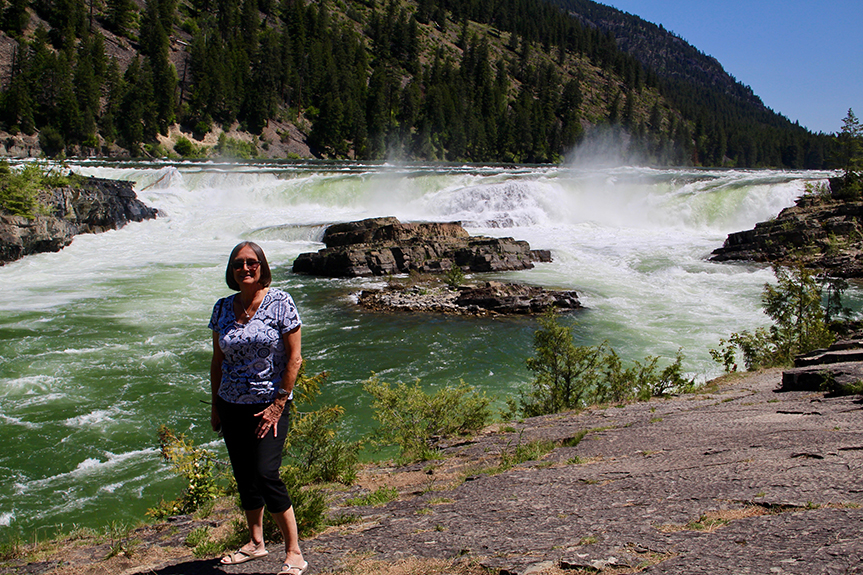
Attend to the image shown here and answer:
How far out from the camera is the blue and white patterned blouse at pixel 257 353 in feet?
11.3

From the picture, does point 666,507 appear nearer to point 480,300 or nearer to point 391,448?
point 391,448

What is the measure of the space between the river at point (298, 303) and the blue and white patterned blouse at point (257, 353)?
15.0ft

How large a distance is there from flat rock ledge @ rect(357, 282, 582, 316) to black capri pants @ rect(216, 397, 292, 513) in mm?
14404

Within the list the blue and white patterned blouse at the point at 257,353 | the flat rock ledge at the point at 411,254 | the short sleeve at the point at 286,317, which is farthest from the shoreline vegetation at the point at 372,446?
the flat rock ledge at the point at 411,254

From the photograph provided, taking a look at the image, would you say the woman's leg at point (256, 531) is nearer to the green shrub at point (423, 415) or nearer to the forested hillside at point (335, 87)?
the green shrub at point (423, 415)

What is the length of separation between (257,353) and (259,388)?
209 millimetres

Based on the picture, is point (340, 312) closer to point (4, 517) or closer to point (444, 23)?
point (4, 517)

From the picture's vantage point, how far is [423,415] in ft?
27.1

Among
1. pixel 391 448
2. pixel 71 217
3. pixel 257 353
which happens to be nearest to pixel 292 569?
pixel 257 353

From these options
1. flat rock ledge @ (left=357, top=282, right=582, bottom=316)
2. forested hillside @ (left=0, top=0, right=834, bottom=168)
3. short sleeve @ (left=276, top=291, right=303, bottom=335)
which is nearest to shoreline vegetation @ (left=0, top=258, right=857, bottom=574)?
short sleeve @ (left=276, top=291, right=303, bottom=335)

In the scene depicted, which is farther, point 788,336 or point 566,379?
point 788,336

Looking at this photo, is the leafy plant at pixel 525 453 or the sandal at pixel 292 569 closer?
the sandal at pixel 292 569

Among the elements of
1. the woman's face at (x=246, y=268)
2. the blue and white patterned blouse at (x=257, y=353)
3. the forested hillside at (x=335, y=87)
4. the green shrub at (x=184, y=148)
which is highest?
the forested hillside at (x=335, y=87)

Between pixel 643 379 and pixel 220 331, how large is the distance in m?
8.02
